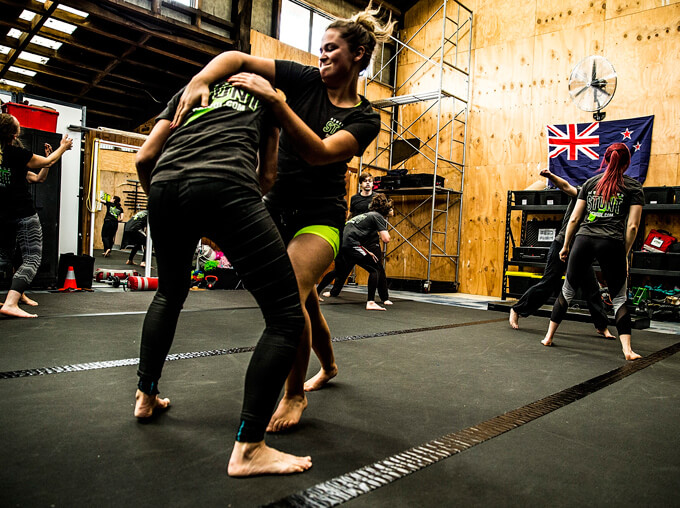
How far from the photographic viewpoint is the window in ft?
27.4

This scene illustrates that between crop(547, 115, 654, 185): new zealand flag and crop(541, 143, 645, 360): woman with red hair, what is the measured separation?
417cm

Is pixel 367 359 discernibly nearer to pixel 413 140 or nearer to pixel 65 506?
pixel 65 506

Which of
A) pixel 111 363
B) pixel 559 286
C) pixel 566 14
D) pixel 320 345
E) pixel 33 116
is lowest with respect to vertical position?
pixel 111 363

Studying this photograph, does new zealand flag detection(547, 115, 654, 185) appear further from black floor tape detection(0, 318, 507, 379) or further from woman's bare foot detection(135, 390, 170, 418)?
woman's bare foot detection(135, 390, 170, 418)

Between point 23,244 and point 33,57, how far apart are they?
6.56m

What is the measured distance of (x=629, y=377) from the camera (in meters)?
2.72

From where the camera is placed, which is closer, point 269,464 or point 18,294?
point 269,464

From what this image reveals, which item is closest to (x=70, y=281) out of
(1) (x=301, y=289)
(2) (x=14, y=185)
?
(2) (x=14, y=185)

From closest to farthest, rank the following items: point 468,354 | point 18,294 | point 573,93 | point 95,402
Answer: point 95,402
point 468,354
point 18,294
point 573,93

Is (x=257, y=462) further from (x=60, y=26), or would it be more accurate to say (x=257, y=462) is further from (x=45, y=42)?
(x=45, y=42)

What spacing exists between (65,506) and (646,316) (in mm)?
5427

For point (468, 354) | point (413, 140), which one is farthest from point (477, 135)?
point (468, 354)

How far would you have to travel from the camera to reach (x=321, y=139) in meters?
1.53

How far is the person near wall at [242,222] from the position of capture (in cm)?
125
